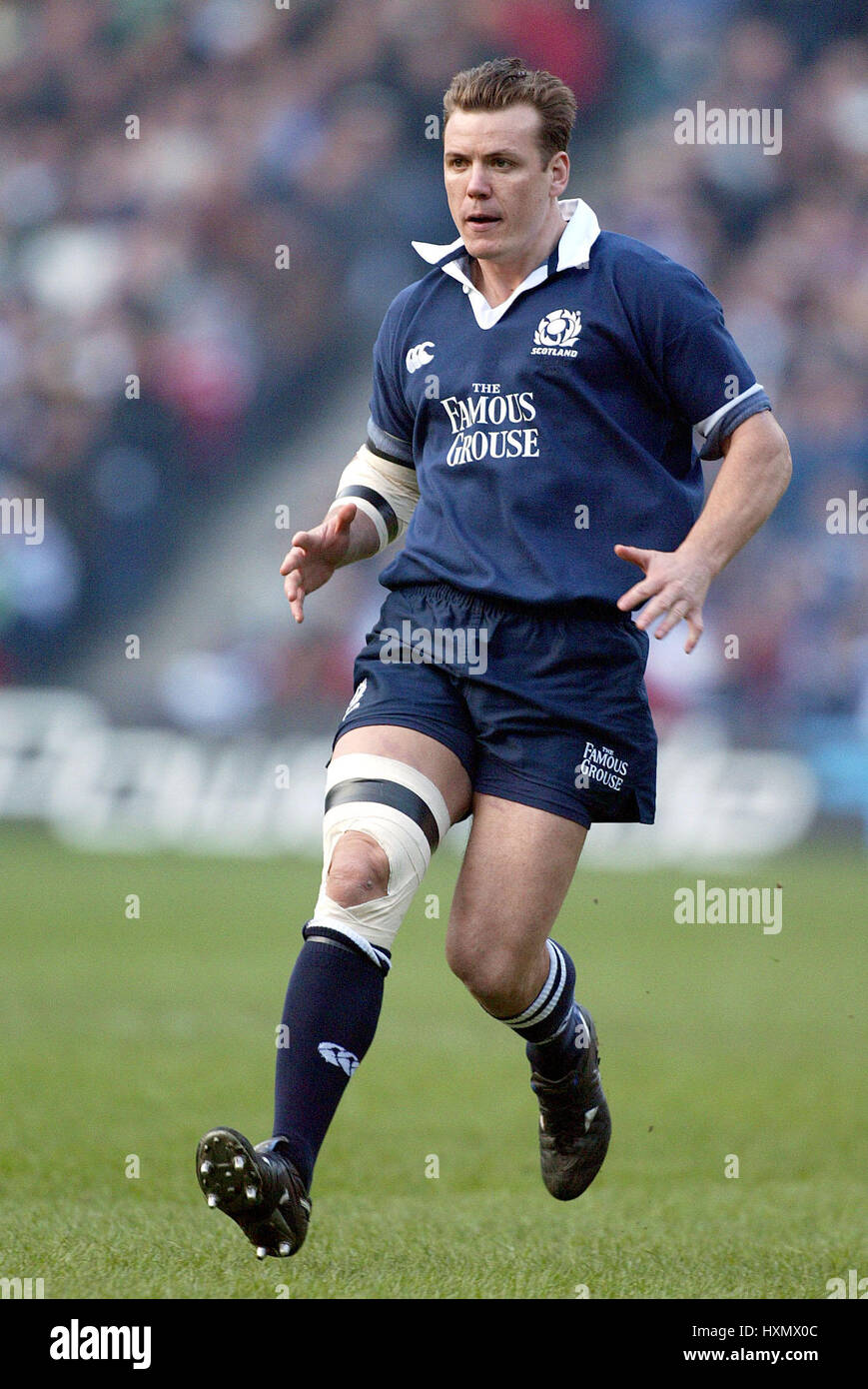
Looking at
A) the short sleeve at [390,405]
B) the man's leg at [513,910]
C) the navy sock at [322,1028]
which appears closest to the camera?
the navy sock at [322,1028]

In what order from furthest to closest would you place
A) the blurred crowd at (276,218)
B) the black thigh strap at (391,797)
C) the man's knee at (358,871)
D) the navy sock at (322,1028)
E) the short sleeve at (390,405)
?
the blurred crowd at (276,218)
the short sleeve at (390,405)
the black thigh strap at (391,797)
the man's knee at (358,871)
the navy sock at (322,1028)

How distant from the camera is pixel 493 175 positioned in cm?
399

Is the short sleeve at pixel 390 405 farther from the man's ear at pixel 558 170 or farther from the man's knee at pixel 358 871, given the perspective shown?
the man's knee at pixel 358 871

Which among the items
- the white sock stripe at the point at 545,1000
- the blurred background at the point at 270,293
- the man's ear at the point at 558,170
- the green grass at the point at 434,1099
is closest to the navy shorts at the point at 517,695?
the white sock stripe at the point at 545,1000

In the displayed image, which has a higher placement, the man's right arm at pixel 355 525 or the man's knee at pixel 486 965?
the man's right arm at pixel 355 525

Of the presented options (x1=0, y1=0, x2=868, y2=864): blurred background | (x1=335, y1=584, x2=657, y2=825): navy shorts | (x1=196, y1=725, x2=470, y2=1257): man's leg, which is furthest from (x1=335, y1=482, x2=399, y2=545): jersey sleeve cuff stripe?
(x1=0, y1=0, x2=868, y2=864): blurred background

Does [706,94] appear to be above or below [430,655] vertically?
above

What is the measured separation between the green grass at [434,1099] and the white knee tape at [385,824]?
0.74m

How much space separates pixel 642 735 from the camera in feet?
13.6

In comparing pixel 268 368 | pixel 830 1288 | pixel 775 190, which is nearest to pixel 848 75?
pixel 775 190

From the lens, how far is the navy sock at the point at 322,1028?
346cm

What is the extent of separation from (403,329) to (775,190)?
12841mm

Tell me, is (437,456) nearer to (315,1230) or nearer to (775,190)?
(315,1230)

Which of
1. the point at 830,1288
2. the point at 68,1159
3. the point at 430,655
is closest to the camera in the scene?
the point at 830,1288
